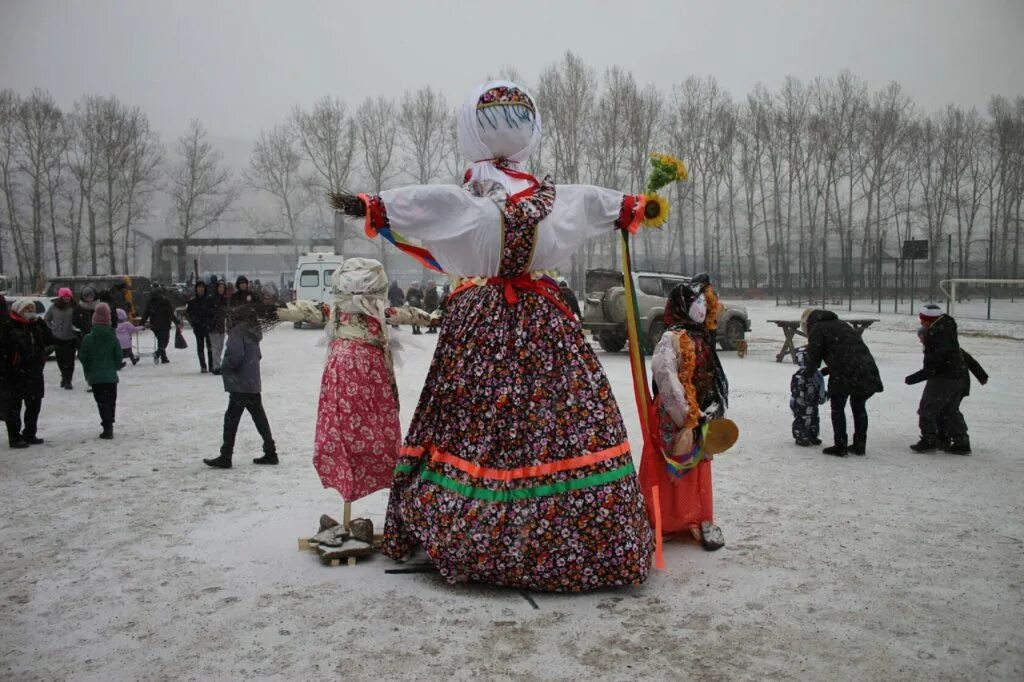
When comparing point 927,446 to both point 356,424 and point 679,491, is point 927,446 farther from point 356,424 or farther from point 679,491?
point 356,424

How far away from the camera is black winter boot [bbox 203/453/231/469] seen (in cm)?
658

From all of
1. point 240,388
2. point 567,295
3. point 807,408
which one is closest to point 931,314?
point 807,408

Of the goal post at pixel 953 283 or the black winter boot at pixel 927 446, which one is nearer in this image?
the black winter boot at pixel 927 446

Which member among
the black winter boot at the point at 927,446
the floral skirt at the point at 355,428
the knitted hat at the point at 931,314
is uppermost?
the knitted hat at the point at 931,314

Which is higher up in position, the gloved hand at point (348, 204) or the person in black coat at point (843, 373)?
the gloved hand at point (348, 204)

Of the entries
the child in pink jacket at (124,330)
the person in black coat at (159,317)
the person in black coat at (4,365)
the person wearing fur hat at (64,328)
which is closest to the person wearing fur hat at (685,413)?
the person in black coat at (4,365)

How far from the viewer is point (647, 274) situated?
1620 cm

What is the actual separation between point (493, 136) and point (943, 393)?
17.2ft

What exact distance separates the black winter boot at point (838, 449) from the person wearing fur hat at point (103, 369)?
270 inches

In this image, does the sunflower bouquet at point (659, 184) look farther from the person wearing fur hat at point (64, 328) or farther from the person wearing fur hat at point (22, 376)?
the person wearing fur hat at point (64, 328)

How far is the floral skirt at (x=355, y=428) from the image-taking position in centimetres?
437

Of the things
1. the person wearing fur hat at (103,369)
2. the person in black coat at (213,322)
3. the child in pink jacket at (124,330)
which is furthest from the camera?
the child in pink jacket at (124,330)

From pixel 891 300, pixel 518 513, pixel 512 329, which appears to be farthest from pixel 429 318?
pixel 891 300

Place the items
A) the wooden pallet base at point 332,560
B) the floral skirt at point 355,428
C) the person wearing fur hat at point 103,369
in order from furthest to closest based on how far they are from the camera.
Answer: the person wearing fur hat at point 103,369 < the floral skirt at point 355,428 < the wooden pallet base at point 332,560
